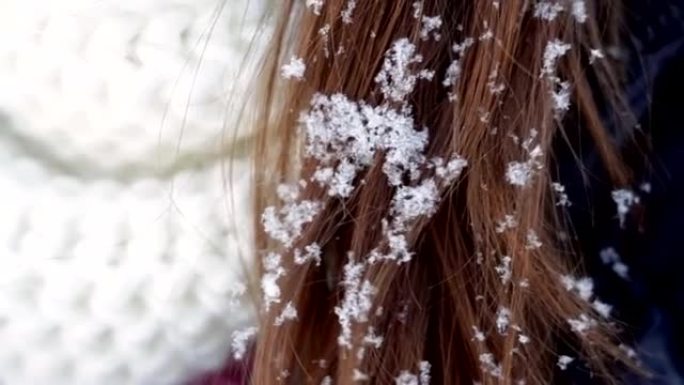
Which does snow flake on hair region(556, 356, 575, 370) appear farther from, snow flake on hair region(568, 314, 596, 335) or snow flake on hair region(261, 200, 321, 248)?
snow flake on hair region(261, 200, 321, 248)

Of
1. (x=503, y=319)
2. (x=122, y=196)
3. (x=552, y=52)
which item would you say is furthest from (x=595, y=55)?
(x=122, y=196)

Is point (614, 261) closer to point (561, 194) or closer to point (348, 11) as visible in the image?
point (561, 194)

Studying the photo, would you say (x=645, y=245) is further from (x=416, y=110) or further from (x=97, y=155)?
(x=97, y=155)

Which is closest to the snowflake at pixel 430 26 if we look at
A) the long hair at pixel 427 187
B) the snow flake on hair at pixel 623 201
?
the long hair at pixel 427 187

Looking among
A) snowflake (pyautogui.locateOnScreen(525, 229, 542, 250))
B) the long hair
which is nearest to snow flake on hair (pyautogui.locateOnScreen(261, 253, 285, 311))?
the long hair

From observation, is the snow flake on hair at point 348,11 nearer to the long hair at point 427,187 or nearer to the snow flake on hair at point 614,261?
the long hair at point 427,187

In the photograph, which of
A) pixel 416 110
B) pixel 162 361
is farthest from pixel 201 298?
pixel 416 110
